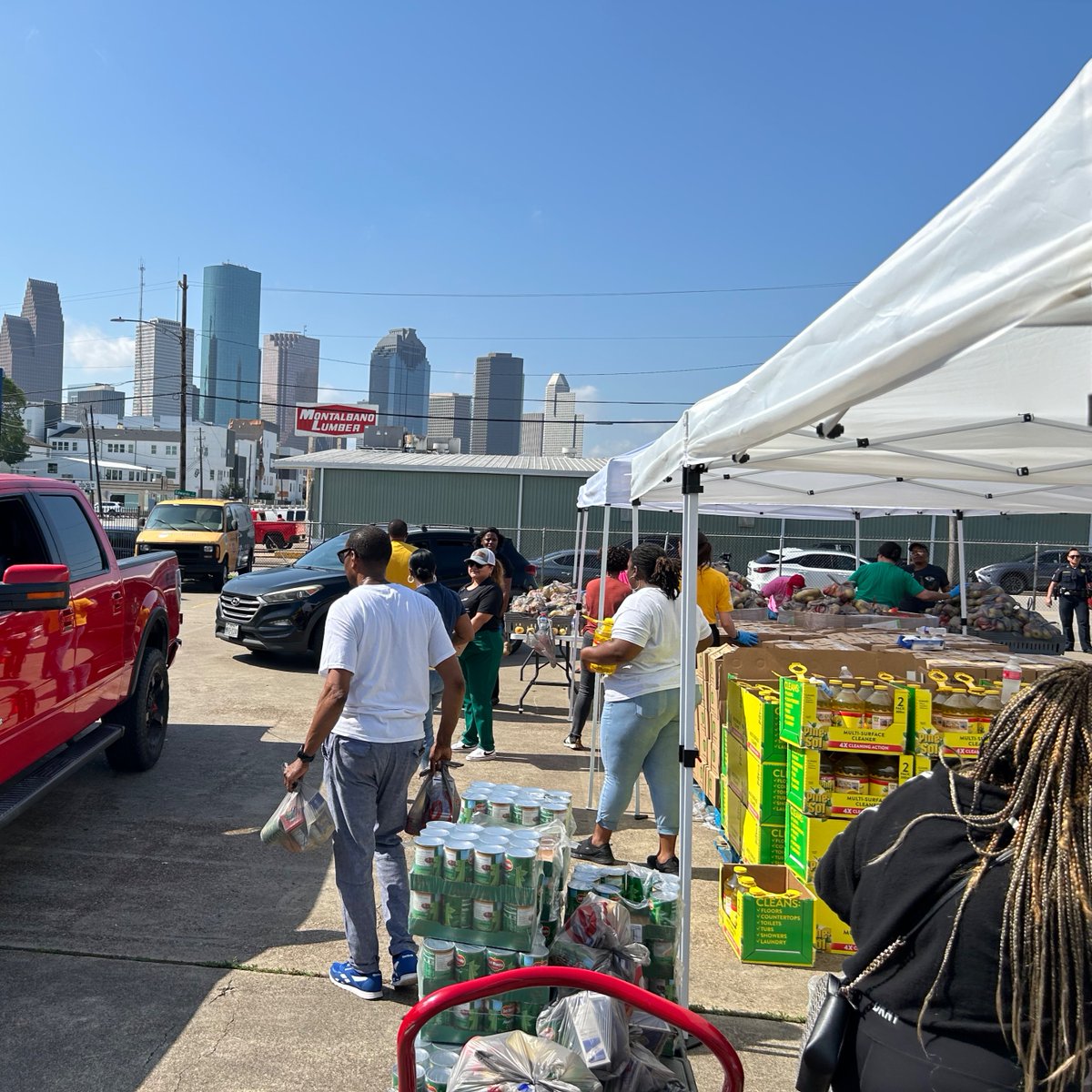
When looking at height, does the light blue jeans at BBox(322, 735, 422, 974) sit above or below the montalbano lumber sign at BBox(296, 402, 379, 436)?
below

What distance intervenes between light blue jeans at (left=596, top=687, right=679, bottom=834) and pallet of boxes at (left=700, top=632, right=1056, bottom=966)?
0.46 metres

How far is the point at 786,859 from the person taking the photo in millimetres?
4836

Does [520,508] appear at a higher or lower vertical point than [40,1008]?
higher

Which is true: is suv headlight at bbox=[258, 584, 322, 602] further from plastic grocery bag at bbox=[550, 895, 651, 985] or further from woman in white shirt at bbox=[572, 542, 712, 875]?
plastic grocery bag at bbox=[550, 895, 651, 985]

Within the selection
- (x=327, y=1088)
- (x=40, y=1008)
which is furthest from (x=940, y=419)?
(x=40, y=1008)

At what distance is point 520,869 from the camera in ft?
9.90

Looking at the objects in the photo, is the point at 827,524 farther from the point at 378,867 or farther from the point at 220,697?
the point at 378,867

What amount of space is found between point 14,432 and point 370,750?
77797 mm

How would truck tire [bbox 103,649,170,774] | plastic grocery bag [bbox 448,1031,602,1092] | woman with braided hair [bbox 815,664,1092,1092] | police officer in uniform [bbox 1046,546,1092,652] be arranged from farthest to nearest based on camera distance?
police officer in uniform [bbox 1046,546,1092,652], truck tire [bbox 103,649,170,774], plastic grocery bag [bbox 448,1031,602,1092], woman with braided hair [bbox 815,664,1092,1092]

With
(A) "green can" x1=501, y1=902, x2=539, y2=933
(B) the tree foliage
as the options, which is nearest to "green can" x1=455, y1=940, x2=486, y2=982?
(A) "green can" x1=501, y1=902, x2=539, y2=933

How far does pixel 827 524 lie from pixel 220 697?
86.9 feet

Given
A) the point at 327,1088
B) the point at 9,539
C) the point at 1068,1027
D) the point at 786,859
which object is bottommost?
the point at 327,1088

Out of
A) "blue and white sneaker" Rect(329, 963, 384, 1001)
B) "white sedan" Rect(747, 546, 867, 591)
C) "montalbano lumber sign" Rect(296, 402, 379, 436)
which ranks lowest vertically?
"blue and white sneaker" Rect(329, 963, 384, 1001)

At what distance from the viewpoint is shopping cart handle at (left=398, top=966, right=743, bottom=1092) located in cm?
214
